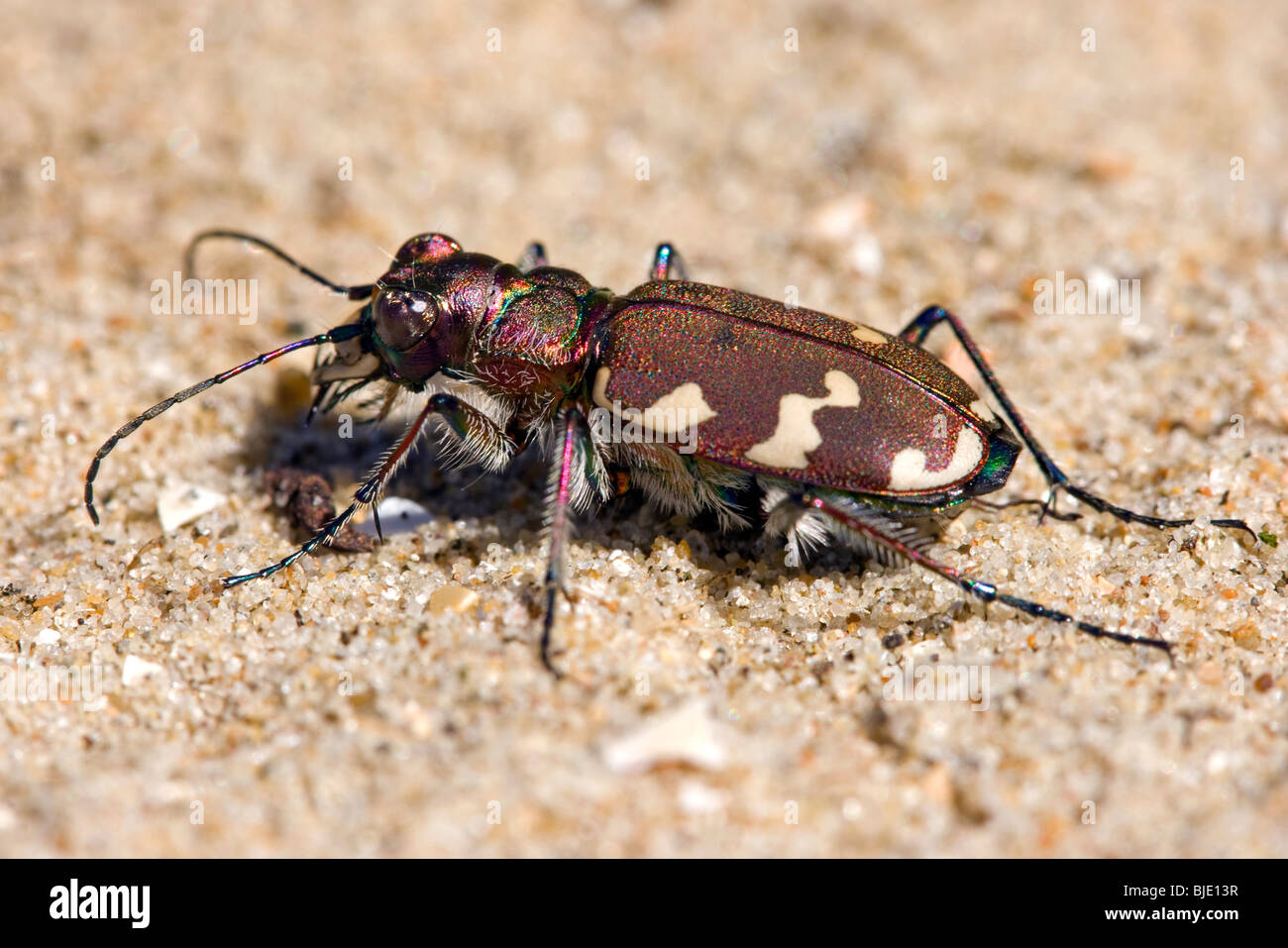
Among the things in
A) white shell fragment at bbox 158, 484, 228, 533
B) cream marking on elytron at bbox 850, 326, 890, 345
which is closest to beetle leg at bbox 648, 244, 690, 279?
cream marking on elytron at bbox 850, 326, 890, 345

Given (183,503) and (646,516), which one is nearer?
(646,516)

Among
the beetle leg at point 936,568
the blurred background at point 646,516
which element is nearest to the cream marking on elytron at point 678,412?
the beetle leg at point 936,568

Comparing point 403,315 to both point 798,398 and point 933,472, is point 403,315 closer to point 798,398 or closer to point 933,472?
point 798,398

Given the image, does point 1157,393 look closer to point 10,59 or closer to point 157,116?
point 157,116

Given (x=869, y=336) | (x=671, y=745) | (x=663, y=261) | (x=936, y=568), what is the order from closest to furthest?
(x=671, y=745) → (x=936, y=568) → (x=869, y=336) → (x=663, y=261)

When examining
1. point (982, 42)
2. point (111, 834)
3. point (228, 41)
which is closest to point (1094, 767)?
point (111, 834)

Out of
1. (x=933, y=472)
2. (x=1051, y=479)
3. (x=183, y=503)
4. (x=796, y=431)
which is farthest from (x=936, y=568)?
(x=183, y=503)
